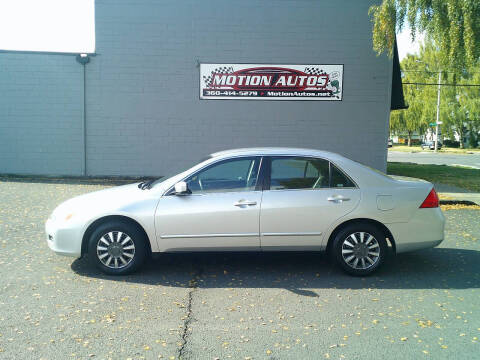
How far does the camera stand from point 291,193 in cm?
547

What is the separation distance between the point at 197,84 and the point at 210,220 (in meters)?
10.6

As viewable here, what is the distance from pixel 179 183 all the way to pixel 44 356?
7.97 feet

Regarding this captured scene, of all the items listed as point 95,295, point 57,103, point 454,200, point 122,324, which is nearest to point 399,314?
point 122,324

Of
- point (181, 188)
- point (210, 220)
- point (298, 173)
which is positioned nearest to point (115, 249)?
point (181, 188)

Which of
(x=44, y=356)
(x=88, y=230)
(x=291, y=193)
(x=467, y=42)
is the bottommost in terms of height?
(x=44, y=356)

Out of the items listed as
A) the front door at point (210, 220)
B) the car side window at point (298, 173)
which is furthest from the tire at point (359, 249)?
the front door at point (210, 220)

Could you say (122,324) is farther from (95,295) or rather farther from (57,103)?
(57,103)

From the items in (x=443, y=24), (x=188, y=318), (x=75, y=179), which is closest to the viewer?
(x=188, y=318)

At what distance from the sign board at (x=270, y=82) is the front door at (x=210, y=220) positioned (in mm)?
10256

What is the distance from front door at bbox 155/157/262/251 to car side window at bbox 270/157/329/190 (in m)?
0.32

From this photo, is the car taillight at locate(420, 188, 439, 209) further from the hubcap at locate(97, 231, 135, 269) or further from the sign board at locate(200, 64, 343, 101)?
the sign board at locate(200, 64, 343, 101)

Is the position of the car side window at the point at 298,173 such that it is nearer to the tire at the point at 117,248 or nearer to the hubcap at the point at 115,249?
the tire at the point at 117,248

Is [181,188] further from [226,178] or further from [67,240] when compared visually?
[67,240]

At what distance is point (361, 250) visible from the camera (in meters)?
5.50
